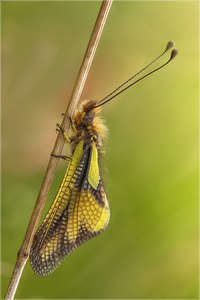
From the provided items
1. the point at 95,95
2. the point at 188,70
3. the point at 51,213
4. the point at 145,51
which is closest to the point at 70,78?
the point at 95,95

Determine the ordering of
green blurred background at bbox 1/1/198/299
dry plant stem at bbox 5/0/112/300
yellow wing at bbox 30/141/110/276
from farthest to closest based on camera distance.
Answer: green blurred background at bbox 1/1/198/299 < yellow wing at bbox 30/141/110/276 < dry plant stem at bbox 5/0/112/300

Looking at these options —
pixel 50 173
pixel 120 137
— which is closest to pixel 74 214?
pixel 50 173

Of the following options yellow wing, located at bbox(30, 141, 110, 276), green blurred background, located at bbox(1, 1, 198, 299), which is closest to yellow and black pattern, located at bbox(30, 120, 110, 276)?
yellow wing, located at bbox(30, 141, 110, 276)

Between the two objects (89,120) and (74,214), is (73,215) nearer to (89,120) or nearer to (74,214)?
(74,214)

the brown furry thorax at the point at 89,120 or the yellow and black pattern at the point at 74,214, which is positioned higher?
the brown furry thorax at the point at 89,120

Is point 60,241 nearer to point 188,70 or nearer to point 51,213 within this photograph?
point 51,213

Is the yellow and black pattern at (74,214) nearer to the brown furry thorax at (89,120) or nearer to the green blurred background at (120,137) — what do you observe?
the brown furry thorax at (89,120)

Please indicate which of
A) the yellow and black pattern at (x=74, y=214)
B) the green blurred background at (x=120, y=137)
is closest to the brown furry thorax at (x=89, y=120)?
the yellow and black pattern at (x=74, y=214)

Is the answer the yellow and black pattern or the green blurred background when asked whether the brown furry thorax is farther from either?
the green blurred background
